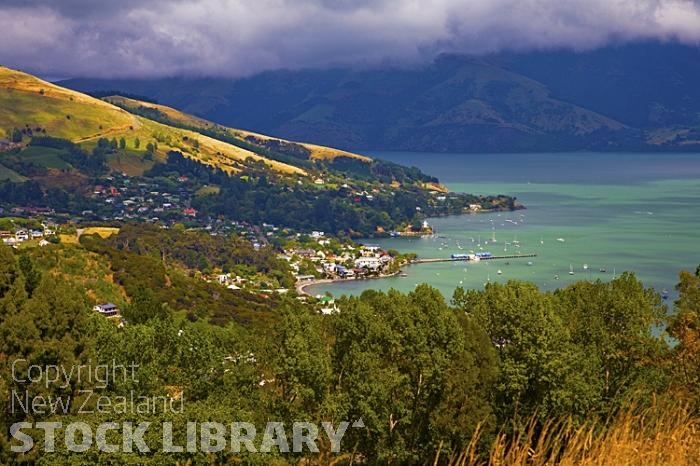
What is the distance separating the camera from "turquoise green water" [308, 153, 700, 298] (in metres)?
57.3

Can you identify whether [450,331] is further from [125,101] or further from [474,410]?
[125,101]

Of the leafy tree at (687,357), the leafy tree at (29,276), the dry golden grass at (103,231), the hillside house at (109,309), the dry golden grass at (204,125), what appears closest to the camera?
the leafy tree at (687,357)

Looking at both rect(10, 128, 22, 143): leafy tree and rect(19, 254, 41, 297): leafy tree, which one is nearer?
rect(19, 254, 41, 297): leafy tree

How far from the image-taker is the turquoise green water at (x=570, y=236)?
57344 mm

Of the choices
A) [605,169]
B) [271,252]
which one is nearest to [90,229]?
[271,252]

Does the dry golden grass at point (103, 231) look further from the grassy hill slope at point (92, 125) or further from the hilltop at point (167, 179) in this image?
the grassy hill slope at point (92, 125)

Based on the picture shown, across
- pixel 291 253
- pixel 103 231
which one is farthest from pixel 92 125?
pixel 103 231

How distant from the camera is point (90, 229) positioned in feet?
222

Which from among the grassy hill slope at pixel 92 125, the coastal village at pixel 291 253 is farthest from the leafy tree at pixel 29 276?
the grassy hill slope at pixel 92 125

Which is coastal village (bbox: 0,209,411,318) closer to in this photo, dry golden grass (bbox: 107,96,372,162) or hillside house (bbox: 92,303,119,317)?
hillside house (bbox: 92,303,119,317)

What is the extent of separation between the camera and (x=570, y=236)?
75.0m

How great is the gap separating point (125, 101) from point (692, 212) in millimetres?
103762

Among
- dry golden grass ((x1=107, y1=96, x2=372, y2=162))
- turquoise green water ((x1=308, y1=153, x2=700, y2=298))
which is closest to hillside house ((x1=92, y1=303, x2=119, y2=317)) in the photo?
turquoise green water ((x1=308, y1=153, x2=700, y2=298))

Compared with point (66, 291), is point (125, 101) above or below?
above
